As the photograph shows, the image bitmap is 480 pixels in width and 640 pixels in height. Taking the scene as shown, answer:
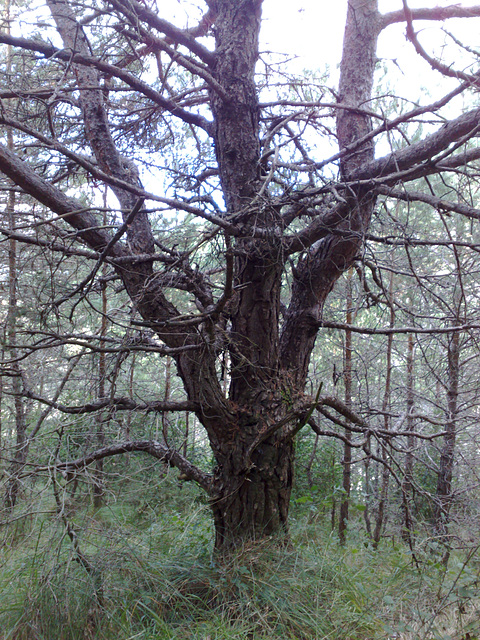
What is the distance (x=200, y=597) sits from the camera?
3240mm

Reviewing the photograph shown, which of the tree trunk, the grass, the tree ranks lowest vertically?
the grass

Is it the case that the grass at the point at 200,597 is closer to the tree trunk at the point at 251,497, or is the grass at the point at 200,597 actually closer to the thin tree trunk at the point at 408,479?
the tree trunk at the point at 251,497

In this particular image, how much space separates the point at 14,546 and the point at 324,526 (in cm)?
444

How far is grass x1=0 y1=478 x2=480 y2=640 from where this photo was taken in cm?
285

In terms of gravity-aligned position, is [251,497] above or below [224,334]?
below

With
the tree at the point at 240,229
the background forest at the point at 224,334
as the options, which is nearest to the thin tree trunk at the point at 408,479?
the background forest at the point at 224,334

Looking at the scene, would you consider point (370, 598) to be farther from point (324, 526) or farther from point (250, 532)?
point (324, 526)

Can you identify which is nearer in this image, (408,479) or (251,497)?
(408,479)

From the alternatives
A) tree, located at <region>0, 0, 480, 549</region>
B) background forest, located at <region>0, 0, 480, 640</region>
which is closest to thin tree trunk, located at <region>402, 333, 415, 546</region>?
background forest, located at <region>0, 0, 480, 640</region>

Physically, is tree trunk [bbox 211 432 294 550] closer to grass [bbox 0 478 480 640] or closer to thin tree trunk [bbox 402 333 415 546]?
grass [bbox 0 478 480 640]

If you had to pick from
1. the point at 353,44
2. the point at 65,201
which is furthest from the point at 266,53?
the point at 65,201

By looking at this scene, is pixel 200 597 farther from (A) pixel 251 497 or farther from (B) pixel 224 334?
(B) pixel 224 334

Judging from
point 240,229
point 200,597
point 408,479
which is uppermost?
point 240,229

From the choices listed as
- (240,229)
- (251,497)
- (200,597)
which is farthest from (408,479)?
(240,229)
